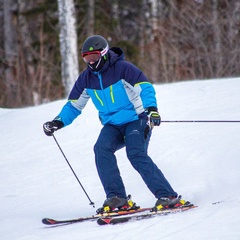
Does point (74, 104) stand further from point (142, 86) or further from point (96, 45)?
point (142, 86)

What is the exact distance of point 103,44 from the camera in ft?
18.3

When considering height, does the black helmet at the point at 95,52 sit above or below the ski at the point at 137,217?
above

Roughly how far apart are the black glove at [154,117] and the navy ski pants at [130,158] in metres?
0.22

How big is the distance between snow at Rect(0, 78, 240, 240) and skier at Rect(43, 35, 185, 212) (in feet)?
1.22

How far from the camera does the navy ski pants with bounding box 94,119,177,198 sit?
5.40 m

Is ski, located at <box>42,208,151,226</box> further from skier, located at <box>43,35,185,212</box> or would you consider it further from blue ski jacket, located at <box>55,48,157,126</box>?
blue ski jacket, located at <box>55,48,157,126</box>

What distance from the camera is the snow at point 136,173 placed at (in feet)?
16.1

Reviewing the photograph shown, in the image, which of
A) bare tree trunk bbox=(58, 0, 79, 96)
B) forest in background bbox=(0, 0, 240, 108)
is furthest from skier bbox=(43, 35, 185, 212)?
forest in background bbox=(0, 0, 240, 108)

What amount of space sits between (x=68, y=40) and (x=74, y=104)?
848 cm

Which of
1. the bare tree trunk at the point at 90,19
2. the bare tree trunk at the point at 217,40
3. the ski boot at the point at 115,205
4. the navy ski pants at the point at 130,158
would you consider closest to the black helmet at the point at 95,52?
the navy ski pants at the point at 130,158

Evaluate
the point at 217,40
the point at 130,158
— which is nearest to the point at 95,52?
the point at 130,158

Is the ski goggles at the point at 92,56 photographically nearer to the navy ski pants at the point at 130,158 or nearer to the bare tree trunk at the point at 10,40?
the navy ski pants at the point at 130,158

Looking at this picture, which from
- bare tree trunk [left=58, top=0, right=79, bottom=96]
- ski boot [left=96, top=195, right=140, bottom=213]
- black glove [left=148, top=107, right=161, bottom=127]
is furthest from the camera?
bare tree trunk [left=58, top=0, right=79, bottom=96]

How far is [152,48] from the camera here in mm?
19094
